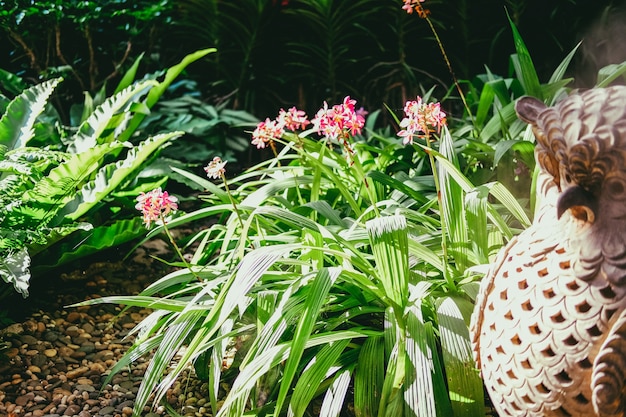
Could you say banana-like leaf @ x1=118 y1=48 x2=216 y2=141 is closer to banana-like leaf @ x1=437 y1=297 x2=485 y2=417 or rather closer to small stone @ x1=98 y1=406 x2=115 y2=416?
small stone @ x1=98 y1=406 x2=115 y2=416

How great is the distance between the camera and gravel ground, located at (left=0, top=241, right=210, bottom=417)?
2021mm

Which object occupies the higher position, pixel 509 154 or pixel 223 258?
pixel 509 154

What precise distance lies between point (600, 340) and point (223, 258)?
4.44ft

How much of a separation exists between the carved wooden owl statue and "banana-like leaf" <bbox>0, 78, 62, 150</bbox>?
2.03m

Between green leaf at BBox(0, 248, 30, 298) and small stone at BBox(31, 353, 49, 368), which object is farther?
small stone at BBox(31, 353, 49, 368)

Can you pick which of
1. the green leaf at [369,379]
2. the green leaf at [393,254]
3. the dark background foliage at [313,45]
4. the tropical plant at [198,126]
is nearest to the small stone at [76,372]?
the green leaf at [369,379]

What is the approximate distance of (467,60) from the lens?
4016mm

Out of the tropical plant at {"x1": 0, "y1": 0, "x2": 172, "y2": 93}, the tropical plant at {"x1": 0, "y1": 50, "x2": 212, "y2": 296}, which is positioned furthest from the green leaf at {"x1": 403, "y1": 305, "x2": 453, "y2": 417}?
the tropical plant at {"x1": 0, "y1": 0, "x2": 172, "y2": 93}

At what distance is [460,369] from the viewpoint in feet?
5.26

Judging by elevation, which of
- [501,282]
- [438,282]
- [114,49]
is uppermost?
[114,49]

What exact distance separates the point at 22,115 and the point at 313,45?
1.64 m

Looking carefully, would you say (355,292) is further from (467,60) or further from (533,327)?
(467,60)

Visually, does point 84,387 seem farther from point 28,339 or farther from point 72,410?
point 28,339

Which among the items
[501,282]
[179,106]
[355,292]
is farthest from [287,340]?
[179,106]
